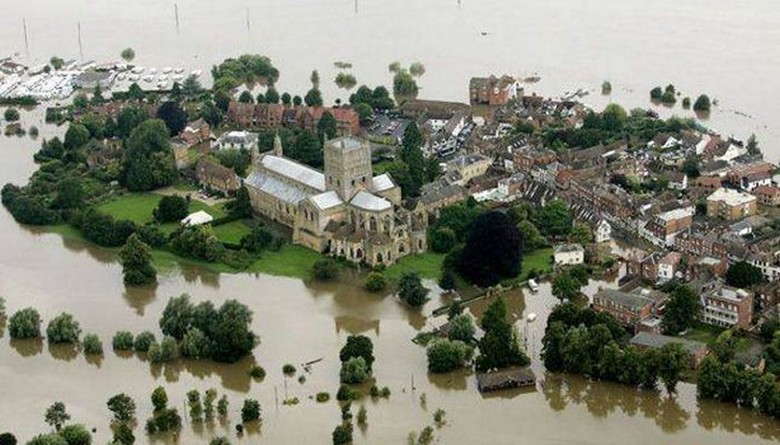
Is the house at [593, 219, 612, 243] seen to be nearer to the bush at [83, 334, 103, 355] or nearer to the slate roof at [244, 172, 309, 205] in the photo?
the slate roof at [244, 172, 309, 205]

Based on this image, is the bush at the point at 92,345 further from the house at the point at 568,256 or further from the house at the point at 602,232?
the house at the point at 602,232

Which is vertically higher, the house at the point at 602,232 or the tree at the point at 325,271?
the house at the point at 602,232

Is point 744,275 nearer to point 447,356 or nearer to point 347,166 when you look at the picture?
point 447,356

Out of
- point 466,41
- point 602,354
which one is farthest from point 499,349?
point 466,41

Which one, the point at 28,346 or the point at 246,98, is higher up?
the point at 246,98

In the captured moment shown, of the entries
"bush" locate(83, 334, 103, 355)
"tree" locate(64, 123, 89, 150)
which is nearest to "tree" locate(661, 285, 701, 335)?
"bush" locate(83, 334, 103, 355)

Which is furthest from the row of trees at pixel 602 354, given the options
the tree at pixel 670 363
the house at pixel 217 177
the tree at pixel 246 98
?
the tree at pixel 246 98

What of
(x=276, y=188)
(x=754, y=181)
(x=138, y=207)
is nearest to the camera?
(x=276, y=188)
